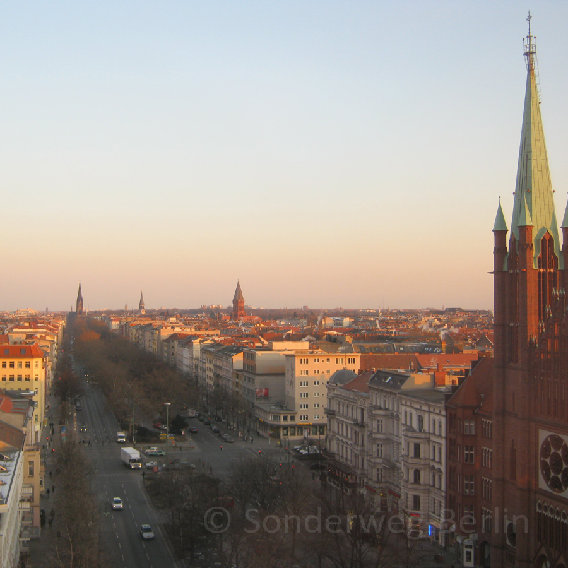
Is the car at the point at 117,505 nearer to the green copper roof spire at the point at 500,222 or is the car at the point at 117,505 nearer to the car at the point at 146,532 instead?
the car at the point at 146,532

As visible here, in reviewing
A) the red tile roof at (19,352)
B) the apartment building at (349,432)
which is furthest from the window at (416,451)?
the red tile roof at (19,352)

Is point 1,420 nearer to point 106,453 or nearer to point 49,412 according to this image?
point 106,453

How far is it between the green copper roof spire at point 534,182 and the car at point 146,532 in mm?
34816

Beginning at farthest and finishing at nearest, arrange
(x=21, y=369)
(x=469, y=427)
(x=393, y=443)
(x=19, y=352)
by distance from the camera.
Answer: (x=19, y=352)
(x=21, y=369)
(x=393, y=443)
(x=469, y=427)

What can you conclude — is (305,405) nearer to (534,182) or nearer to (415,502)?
(415,502)

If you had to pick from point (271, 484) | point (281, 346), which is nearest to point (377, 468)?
point (271, 484)

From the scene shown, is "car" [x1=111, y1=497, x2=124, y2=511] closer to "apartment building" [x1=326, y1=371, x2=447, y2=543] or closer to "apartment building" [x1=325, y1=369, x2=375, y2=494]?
"apartment building" [x1=325, y1=369, x2=375, y2=494]

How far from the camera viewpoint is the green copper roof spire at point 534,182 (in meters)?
49.2

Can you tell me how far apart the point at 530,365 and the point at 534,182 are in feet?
37.2

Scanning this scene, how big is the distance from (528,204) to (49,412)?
99.5 m

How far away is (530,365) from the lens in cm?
4709

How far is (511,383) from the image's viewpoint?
49188mm

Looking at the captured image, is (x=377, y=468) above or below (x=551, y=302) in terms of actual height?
below

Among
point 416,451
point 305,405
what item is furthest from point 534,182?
point 305,405
